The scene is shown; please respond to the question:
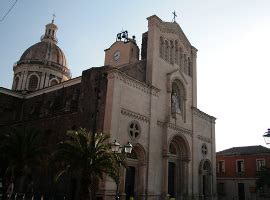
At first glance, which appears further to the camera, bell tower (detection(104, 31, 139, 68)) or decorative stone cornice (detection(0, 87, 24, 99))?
decorative stone cornice (detection(0, 87, 24, 99))

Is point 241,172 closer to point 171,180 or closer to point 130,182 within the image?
point 171,180

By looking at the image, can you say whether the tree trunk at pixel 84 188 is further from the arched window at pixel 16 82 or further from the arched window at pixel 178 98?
the arched window at pixel 16 82

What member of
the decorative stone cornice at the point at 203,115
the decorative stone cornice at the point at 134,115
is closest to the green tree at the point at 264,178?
the decorative stone cornice at the point at 203,115

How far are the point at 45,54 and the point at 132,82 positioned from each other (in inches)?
1081

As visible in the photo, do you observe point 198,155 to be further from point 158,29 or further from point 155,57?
point 158,29

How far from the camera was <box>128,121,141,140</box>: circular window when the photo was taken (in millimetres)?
24656

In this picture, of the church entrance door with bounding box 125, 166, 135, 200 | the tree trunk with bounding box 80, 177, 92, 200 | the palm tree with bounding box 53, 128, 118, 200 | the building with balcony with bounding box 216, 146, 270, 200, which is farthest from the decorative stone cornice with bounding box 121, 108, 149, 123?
the building with balcony with bounding box 216, 146, 270, 200

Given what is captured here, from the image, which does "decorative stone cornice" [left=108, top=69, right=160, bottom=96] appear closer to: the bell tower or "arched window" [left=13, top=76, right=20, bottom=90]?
the bell tower

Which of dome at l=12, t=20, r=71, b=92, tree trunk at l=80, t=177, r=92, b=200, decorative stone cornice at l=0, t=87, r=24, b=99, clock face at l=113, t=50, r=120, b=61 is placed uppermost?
dome at l=12, t=20, r=71, b=92

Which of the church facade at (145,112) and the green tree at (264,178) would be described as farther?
the green tree at (264,178)

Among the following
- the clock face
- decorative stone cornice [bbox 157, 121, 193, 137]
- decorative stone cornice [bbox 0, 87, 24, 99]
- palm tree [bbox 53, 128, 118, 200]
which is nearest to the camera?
palm tree [bbox 53, 128, 118, 200]

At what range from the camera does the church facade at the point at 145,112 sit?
24.1 m

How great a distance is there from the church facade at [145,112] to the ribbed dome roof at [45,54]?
9.21m

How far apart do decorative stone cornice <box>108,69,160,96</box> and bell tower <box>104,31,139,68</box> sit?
4.49m
